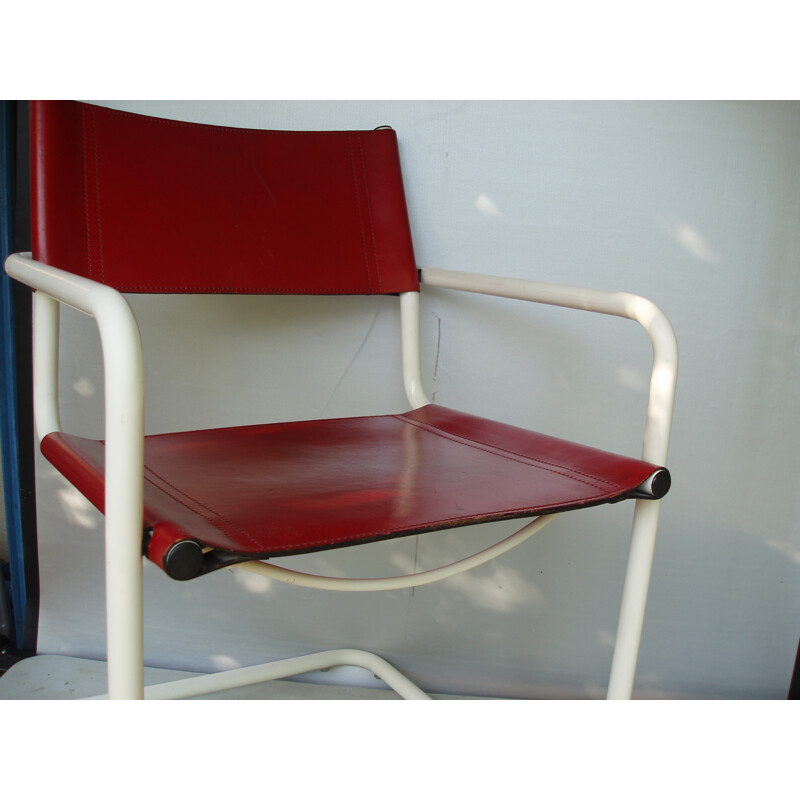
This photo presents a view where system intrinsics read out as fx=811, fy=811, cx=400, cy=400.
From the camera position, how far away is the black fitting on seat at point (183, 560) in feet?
2.02

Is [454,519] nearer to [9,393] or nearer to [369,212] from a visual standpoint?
[369,212]

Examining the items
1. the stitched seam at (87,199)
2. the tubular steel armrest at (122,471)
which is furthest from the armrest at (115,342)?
the stitched seam at (87,199)

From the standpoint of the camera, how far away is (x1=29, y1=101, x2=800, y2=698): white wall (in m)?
1.28

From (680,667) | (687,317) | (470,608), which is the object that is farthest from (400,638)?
(687,317)

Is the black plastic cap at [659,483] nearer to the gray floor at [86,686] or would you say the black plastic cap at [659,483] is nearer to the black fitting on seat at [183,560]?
the black fitting on seat at [183,560]

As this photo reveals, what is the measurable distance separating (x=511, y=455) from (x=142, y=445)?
0.49 m

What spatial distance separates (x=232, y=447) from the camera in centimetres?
97

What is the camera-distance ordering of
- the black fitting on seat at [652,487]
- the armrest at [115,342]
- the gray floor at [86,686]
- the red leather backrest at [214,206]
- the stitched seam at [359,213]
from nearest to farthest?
the armrest at [115,342] < the black fitting on seat at [652,487] < the red leather backrest at [214,206] < the stitched seam at [359,213] < the gray floor at [86,686]

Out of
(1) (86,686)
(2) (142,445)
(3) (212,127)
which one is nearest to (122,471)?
(2) (142,445)

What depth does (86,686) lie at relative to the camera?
4.42 ft

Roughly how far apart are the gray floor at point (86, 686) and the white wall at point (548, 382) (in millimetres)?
36

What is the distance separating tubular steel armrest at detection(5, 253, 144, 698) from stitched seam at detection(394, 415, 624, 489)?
18.4 inches

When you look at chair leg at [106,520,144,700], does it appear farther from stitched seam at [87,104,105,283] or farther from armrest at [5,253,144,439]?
stitched seam at [87,104,105,283]
